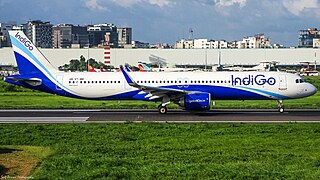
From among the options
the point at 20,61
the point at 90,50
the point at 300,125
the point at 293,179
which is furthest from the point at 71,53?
the point at 293,179

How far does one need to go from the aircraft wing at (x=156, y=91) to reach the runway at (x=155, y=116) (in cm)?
118

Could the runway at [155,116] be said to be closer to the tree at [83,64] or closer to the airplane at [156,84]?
the airplane at [156,84]

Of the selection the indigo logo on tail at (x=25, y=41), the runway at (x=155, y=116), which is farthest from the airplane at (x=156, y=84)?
the runway at (x=155, y=116)

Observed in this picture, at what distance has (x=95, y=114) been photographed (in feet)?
114

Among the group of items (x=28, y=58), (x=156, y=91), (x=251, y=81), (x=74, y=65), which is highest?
(x=74, y=65)

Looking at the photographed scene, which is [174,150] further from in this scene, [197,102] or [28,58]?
[28,58]

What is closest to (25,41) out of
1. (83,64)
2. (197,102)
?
(197,102)

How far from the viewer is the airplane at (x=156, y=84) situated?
1396 inches

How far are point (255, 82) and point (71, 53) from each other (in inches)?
5716

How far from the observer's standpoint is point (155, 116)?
33.2m

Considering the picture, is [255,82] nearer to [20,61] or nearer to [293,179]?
[20,61]

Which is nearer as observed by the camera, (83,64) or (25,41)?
(25,41)

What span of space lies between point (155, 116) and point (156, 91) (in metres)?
2.09

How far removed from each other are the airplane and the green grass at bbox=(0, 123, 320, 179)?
790 centimetres
